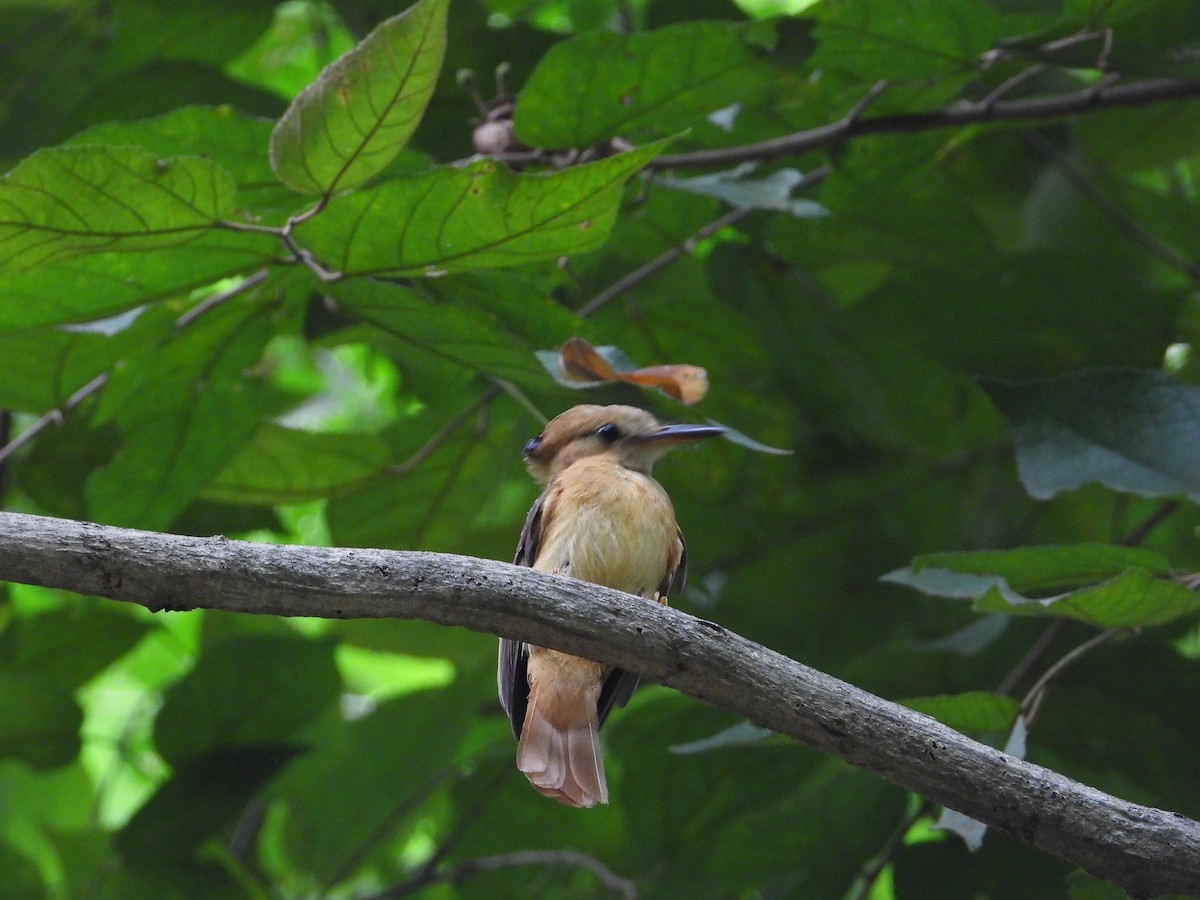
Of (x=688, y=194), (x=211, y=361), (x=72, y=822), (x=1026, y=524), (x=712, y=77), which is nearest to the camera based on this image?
(x=712, y=77)

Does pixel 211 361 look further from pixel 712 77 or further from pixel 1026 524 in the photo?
pixel 1026 524

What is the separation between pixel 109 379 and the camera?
2.93 metres

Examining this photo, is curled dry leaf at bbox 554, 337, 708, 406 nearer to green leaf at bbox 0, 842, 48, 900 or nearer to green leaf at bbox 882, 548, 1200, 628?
green leaf at bbox 882, 548, 1200, 628

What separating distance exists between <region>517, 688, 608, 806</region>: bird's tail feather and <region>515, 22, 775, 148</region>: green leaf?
1.23 meters

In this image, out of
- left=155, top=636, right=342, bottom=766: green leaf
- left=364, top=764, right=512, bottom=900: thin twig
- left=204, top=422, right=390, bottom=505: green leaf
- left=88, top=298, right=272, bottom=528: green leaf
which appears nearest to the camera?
left=88, top=298, right=272, bottom=528: green leaf

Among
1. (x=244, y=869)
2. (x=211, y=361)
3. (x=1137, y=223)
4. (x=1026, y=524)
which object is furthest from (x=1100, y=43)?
(x=244, y=869)

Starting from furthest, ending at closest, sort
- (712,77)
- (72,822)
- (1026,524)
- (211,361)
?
(72,822), (1026,524), (211,361), (712,77)

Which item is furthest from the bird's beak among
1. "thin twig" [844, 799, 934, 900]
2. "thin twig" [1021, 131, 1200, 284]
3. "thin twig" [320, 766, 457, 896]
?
"thin twig" [1021, 131, 1200, 284]

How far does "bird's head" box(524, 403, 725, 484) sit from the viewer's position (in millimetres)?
2836

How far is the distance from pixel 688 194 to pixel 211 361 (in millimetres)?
1251

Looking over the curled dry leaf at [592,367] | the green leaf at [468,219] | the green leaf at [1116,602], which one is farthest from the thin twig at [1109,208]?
the green leaf at [468,219]

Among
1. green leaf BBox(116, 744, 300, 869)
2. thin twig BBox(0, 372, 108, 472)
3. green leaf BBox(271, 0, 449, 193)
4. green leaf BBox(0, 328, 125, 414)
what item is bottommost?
green leaf BBox(116, 744, 300, 869)

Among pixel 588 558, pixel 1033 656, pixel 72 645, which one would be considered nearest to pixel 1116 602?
pixel 1033 656

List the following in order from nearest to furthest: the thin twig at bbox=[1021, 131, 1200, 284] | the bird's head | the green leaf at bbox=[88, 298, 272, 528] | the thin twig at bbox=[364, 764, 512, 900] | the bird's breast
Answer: the bird's breast < the bird's head < the green leaf at bbox=[88, 298, 272, 528] < the thin twig at bbox=[1021, 131, 1200, 284] < the thin twig at bbox=[364, 764, 512, 900]
